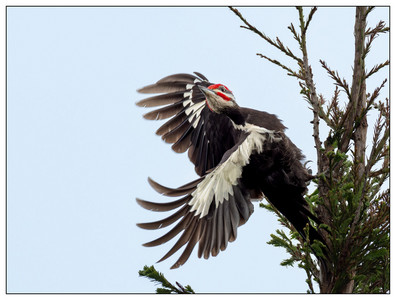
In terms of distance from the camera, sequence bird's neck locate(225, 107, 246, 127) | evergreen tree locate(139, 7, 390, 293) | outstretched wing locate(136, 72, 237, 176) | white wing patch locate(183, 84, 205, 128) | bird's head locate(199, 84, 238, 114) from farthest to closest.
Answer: white wing patch locate(183, 84, 205, 128) → outstretched wing locate(136, 72, 237, 176) → bird's head locate(199, 84, 238, 114) → bird's neck locate(225, 107, 246, 127) → evergreen tree locate(139, 7, 390, 293)

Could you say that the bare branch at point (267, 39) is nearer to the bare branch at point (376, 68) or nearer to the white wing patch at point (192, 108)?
the bare branch at point (376, 68)

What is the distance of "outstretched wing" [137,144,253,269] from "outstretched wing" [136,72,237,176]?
0.83 metres

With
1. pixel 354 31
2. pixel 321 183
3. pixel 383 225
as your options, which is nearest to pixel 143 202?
pixel 321 183

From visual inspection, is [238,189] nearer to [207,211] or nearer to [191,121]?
[207,211]

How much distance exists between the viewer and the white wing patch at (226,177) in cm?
490

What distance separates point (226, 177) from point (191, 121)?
4.90 ft

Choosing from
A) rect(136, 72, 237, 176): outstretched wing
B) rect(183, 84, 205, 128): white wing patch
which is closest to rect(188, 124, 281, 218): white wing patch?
rect(136, 72, 237, 176): outstretched wing

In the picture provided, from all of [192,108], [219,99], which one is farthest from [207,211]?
[192,108]

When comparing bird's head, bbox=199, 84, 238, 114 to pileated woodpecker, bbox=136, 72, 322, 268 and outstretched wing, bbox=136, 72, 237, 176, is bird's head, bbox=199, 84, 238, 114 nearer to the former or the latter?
pileated woodpecker, bbox=136, 72, 322, 268

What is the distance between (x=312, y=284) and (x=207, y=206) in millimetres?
1283

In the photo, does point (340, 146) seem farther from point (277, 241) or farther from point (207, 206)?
point (207, 206)

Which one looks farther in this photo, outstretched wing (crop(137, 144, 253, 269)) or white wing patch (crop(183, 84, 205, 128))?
white wing patch (crop(183, 84, 205, 128))

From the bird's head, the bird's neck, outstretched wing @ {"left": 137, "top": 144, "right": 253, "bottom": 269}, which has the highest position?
the bird's head

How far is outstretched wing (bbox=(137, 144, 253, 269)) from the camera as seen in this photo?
4.80 m
